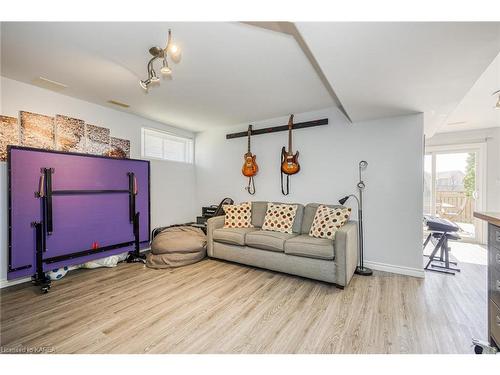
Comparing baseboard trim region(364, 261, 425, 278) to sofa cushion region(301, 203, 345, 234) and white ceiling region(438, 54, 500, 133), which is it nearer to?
sofa cushion region(301, 203, 345, 234)

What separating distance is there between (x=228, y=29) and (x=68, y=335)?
9.06 feet

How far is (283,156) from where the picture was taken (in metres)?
3.82

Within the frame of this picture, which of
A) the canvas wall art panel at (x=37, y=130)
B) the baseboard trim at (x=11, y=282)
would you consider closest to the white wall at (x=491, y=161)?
the canvas wall art panel at (x=37, y=130)

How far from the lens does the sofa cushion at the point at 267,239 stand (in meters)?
2.91

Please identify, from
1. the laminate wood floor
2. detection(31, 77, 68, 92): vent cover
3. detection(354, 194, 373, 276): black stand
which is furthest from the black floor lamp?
detection(31, 77, 68, 92): vent cover

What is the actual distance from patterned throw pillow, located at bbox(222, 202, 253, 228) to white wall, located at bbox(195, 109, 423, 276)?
48 cm

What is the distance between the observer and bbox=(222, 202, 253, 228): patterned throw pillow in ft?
12.0

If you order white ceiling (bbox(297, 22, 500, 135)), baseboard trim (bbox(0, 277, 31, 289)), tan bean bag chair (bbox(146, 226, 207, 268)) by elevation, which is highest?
white ceiling (bbox(297, 22, 500, 135))

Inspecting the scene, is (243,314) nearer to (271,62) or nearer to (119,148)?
(271,62)

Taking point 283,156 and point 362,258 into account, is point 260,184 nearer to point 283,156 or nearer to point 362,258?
point 283,156

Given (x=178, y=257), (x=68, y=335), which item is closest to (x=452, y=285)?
(x=178, y=257)

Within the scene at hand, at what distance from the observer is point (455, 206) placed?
4961 millimetres

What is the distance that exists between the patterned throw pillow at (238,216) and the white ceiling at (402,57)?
227 cm

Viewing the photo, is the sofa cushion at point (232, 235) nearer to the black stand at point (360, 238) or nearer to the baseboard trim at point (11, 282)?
the black stand at point (360, 238)
